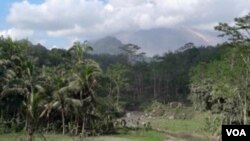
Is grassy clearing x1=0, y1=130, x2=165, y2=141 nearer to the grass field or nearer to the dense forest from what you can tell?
the grass field

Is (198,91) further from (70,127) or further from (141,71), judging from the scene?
(141,71)

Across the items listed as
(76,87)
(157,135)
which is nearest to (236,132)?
(76,87)

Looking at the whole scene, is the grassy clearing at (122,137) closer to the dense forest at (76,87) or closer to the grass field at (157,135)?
the grass field at (157,135)

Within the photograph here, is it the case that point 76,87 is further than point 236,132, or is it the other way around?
point 76,87

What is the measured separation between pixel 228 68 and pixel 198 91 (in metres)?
27.7

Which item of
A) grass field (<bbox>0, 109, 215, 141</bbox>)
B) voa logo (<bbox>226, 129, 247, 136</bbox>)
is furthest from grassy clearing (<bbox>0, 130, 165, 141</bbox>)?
voa logo (<bbox>226, 129, 247, 136</bbox>)

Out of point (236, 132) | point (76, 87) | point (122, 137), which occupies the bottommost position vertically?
point (122, 137)

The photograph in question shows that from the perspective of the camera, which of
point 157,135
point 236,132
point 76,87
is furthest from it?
point 157,135

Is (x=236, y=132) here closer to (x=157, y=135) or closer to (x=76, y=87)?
(x=76, y=87)

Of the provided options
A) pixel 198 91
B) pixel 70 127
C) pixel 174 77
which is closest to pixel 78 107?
pixel 70 127

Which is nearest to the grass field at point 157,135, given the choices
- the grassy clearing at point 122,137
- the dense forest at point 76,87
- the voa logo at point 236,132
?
the grassy clearing at point 122,137

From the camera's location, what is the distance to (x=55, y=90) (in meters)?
46.5

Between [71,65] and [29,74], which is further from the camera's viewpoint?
[71,65]

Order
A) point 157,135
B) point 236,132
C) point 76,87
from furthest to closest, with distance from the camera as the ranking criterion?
point 157,135 → point 76,87 → point 236,132
